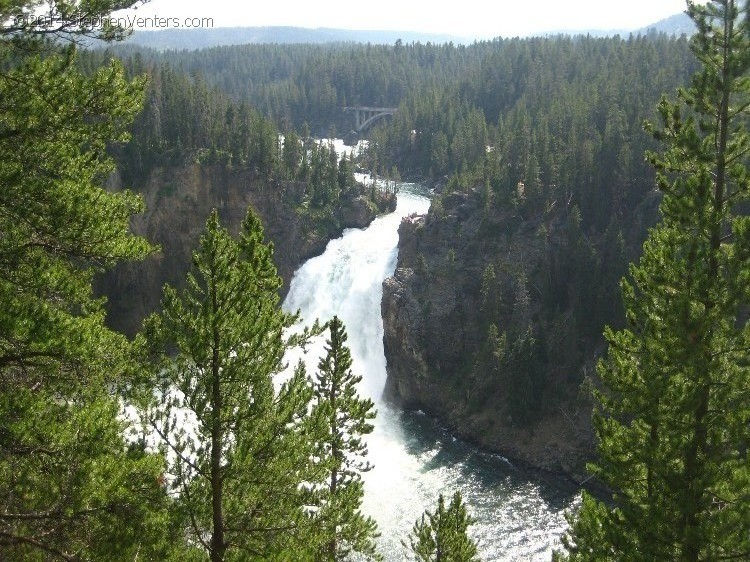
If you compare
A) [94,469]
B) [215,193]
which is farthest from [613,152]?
[94,469]

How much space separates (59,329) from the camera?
10.2m

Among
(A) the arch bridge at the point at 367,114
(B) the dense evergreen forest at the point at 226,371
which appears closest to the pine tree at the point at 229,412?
(B) the dense evergreen forest at the point at 226,371

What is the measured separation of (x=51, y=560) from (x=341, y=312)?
193 feet

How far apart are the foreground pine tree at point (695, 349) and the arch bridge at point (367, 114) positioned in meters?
156

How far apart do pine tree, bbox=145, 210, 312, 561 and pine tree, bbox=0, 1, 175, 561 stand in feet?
4.32

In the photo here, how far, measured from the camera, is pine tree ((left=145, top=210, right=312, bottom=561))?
12.6m

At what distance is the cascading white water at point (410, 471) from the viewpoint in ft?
131

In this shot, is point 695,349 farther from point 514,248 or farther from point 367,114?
point 367,114

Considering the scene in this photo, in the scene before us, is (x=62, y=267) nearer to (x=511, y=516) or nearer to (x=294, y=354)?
(x=511, y=516)

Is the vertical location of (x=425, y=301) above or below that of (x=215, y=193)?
below

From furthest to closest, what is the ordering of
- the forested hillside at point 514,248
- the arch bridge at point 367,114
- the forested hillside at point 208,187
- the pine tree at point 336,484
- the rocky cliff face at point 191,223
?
the arch bridge at point 367,114, the forested hillside at point 208,187, the rocky cliff face at point 191,223, the forested hillside at point 514,248, the pine tree at point 336,484

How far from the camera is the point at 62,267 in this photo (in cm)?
1098

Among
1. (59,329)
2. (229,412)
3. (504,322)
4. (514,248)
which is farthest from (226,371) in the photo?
(514,248)

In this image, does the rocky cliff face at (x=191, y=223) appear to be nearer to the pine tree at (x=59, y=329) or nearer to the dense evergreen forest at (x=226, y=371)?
the dense evergreen forest at (x=226, y=371)
